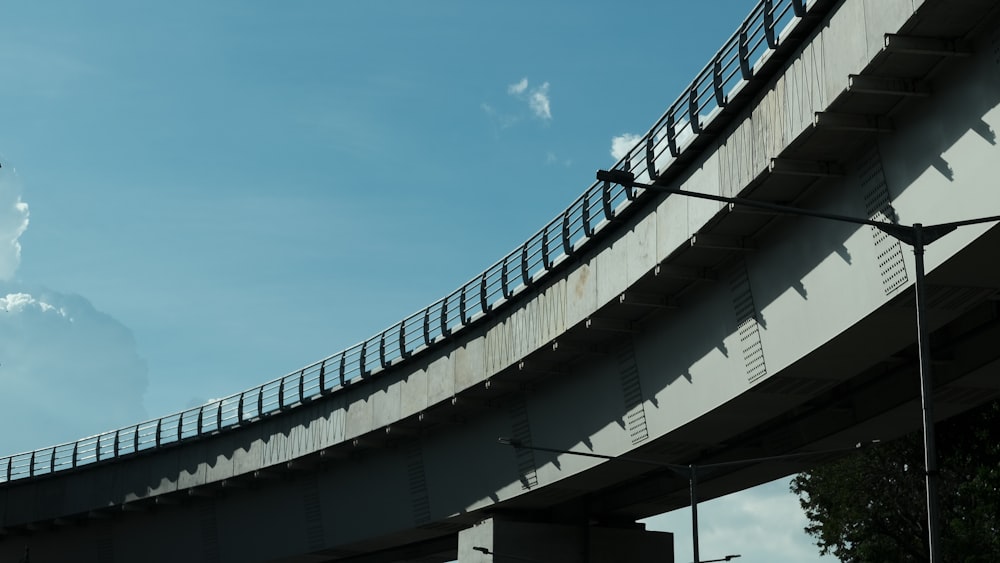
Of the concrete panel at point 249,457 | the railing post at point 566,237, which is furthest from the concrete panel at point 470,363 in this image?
the concrete panel at point 249,457

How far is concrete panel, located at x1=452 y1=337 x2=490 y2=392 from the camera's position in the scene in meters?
31.7

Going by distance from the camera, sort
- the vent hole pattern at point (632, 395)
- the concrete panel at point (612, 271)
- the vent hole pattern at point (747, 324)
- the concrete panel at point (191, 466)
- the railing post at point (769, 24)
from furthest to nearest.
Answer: the concrete panel at point (191, 466) < the vent hole pattern at point (632, 395) < the concrete panel at point (612, 271) < the vent hole pattern at point (747, 324) < the railing post at point (769, 24)

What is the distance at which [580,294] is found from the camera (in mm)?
27609

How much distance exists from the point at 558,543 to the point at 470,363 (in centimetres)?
591

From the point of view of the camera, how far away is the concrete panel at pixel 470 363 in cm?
3167

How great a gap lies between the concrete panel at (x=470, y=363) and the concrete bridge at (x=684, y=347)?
68 millimetres

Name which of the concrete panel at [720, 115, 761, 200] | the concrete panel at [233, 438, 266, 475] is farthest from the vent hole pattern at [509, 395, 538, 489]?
the concrete panel at [233, 438, 266, 475]

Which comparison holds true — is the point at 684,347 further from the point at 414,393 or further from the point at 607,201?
the point at 414,393

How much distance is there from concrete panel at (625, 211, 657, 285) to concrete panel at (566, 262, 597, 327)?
160 cm

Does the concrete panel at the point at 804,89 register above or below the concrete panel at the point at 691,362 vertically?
above

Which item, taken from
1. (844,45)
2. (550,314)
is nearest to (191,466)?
(550,314)

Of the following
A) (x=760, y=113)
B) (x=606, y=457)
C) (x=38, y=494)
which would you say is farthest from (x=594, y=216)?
(x=38, y=494)

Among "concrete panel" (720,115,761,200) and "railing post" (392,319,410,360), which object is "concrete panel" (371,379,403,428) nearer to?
"railing post" (392,319,410,360)

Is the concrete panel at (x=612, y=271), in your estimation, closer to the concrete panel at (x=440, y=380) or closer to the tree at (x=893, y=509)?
the concrete panel at (x=440, y=380)
